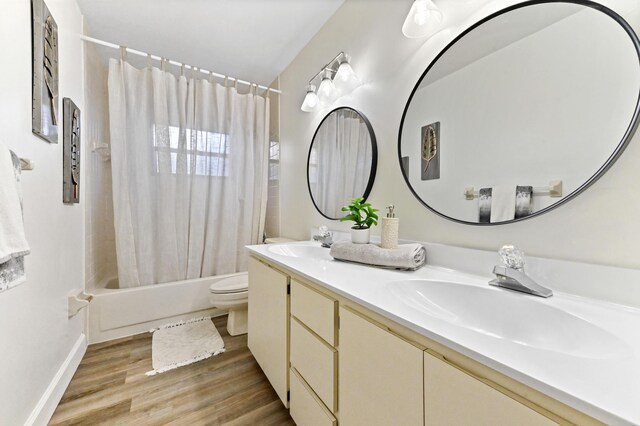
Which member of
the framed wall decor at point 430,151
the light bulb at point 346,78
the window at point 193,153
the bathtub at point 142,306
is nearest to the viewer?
the framed wall decor at point 430,151

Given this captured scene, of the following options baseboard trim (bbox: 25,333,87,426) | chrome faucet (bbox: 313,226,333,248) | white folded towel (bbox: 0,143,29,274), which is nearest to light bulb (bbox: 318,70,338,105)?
chrome faucet (bbox: 313,226,333,248)

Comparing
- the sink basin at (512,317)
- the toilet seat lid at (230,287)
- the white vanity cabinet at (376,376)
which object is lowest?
the toilet seat lid at (230,287)

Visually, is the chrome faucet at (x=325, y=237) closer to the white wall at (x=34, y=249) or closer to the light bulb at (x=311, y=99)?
the light bulb at (x=311, y=99)

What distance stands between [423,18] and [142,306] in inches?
102

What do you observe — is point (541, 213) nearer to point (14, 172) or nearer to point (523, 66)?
point (523, 66)

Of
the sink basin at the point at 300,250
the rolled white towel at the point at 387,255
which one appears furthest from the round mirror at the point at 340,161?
the rolled white towel at the point at 387,255

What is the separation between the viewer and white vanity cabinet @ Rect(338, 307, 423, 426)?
563 millimetres

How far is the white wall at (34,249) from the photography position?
2.86 ft

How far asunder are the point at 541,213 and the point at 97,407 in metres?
2.12

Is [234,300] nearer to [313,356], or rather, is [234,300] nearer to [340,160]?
[313,356]

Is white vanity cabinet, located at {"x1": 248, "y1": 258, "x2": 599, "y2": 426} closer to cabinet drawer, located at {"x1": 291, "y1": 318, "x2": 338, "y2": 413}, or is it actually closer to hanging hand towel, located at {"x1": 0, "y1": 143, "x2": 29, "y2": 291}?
cabinet drawer, located at {"x1": 291, "y1": 318, "x2": 338, "y2": 413}

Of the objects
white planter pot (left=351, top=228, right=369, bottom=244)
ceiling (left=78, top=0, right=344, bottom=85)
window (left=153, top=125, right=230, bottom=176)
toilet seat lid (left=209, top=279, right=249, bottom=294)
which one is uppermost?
ceiling (left=78, top=0, right=344, bottom=85)

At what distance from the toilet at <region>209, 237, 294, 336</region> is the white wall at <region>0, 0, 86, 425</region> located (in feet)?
2.71

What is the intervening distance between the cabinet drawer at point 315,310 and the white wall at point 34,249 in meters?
1.01
